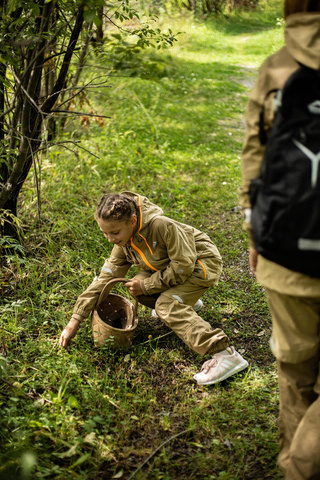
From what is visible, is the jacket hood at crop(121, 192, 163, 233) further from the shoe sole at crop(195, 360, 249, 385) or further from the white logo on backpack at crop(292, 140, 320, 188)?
the white logo on backpack at crop(292, 140, 320, 188)

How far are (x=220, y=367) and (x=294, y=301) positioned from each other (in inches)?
53.2

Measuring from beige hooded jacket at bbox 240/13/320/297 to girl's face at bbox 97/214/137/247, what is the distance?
1.34 m

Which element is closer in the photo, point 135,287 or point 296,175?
point 296,175

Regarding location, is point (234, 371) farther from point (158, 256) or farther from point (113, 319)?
point (113, 319)

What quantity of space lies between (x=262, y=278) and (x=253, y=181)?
0.35 metres

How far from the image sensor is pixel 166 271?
3.12 metres

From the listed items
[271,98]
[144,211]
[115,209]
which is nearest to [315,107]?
[271,98]

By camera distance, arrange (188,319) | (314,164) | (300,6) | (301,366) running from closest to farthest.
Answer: (314,164)
(300,6)
(301,366)
(188,319)

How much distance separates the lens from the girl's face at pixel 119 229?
293cm

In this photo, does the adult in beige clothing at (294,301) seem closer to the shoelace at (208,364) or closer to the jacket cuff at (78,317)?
the shoelace at (208,364)

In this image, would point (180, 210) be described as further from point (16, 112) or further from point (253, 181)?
point (253, 181)

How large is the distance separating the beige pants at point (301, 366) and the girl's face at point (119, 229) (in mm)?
1390

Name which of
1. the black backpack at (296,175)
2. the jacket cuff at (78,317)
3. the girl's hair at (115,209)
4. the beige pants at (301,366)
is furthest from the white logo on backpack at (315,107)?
the jacket cuff at (78,317)

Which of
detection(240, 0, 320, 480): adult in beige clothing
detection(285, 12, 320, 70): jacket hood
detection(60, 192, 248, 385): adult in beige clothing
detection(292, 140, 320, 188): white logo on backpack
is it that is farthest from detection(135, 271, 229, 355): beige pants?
detection(285, 12, 320, 70): jacket hood
